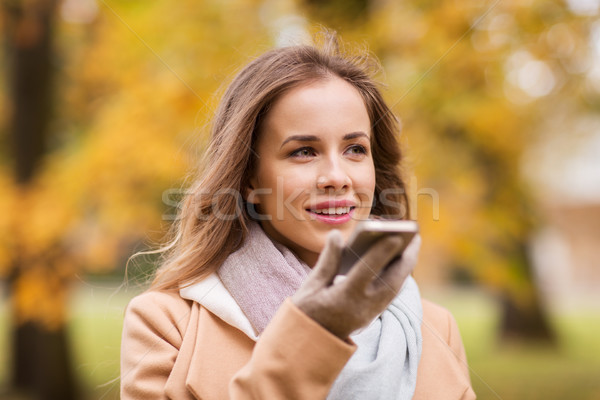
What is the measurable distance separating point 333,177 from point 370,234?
0.48m

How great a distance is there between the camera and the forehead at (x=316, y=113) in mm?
1975

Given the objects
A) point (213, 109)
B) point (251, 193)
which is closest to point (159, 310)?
point (251, 193)

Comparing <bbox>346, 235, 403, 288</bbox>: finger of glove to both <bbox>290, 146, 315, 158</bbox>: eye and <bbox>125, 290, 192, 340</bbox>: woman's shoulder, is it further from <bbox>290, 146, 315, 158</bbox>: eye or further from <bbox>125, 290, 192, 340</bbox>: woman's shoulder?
<bbox>125, 290, 192, 340</bbox>: woman's shoulder

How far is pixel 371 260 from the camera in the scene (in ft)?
4.87

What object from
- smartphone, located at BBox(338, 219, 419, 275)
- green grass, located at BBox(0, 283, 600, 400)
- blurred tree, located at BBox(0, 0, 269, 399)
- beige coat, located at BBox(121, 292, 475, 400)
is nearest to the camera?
smartphone, located at BBox(338, 219, 419, 275)

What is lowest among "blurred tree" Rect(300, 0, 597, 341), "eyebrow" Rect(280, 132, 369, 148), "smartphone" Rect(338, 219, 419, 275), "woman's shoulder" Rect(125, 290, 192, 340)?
"woman's shoulder" Rect(125, 290, 192, 340)

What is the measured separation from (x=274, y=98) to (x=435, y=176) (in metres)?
3.01

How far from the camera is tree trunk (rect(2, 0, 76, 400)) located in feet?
23.4

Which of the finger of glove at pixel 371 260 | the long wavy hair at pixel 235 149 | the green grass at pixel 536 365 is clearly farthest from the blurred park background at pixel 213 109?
the finger of glove at pixel 371 260

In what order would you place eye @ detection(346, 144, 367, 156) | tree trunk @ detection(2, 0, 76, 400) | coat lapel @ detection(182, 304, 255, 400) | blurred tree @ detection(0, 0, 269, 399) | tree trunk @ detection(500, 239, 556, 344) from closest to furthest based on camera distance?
coat lapel @ detection(182, 304, 255, 400) → eye @ detection(346, 144, 367, 156) → blurred tree @ detection(0, 0, 269, 399) → tree trunk @ detection(2, 0, 76, 400) → tree trunk @ detection(500, 239, 556, 344)

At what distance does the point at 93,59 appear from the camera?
704 centimetres

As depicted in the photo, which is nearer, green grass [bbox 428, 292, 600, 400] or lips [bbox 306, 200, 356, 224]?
lips [bbox 306, 200, 356, 224]

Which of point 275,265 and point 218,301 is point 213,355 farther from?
point 275,265

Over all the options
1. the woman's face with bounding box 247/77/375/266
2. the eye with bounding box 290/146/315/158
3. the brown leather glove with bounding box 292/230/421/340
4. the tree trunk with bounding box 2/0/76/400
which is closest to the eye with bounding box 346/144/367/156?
the woman's face with bounding box 247/77/375/266
